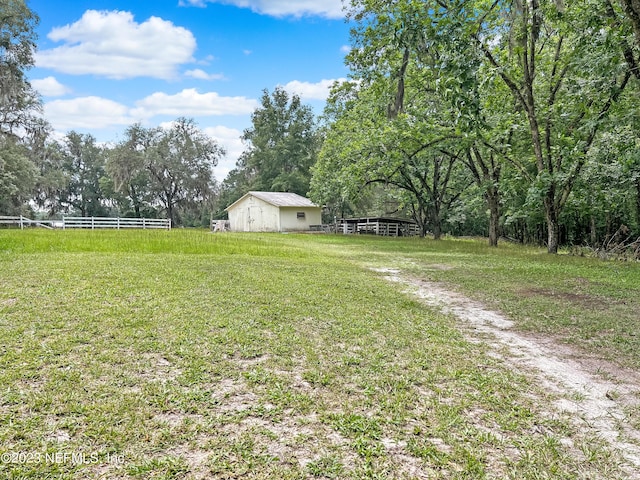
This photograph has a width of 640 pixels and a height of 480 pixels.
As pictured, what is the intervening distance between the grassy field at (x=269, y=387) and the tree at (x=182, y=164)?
117 ft

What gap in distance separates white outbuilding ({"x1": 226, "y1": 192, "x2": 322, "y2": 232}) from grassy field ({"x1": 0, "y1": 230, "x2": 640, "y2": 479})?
84.3 feet

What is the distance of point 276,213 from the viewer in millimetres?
30797

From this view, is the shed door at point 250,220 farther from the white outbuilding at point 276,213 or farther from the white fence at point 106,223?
the white fence at point 106,223

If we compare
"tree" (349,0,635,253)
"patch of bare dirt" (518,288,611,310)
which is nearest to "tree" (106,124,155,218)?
"tree" (349,0,635,253)

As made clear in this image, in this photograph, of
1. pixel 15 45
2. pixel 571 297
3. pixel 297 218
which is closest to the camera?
pixel 571 297

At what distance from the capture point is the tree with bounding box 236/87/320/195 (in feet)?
136

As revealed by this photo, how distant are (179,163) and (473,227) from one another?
2818 centimetres

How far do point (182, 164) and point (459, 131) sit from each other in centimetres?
3666

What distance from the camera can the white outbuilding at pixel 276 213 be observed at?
30844mm

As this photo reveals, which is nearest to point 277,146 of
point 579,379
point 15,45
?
point 15,45

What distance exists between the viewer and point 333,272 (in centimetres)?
750

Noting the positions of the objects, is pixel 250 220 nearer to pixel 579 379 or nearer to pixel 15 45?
pixel 15 45

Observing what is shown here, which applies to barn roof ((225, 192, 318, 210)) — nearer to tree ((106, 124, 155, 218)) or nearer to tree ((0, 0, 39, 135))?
tree ((106, 124, 155, 218))

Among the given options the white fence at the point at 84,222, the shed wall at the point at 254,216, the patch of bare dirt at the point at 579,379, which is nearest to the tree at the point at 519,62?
the patch of bare dirt at the point at 579,379
